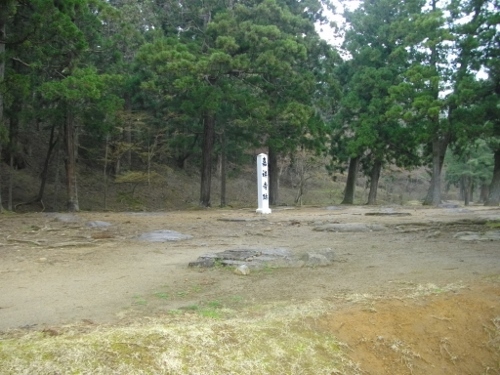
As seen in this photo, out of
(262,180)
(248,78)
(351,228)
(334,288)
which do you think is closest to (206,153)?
(248,78)

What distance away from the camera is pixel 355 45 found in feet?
73.5

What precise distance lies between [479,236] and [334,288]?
4490mm

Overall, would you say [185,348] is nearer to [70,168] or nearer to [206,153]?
[70,168]

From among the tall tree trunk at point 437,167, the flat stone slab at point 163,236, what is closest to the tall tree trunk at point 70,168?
the flat stone slab at point 163,236

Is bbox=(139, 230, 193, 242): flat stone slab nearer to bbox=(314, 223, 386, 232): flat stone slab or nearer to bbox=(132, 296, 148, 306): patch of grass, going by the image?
bbox=(314, 223, 386, 232): flat stone slab

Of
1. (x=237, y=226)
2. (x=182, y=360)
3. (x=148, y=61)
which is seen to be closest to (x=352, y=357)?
(x=182, y=360)

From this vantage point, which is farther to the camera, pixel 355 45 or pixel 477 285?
pixel 355 45

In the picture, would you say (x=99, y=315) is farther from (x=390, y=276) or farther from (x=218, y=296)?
(x=390, y=276)

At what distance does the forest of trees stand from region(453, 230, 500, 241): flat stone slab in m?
6.91

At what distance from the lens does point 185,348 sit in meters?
3.47

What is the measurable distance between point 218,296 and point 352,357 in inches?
61.1

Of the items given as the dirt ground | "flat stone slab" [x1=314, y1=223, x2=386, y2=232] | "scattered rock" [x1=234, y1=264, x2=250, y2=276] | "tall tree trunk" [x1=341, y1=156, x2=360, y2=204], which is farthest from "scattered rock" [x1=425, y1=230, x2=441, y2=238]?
"tall tree trunk" [x1=341, y1=156, x2=360, y2=204]

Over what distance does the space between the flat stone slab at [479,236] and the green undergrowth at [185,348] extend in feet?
17.5

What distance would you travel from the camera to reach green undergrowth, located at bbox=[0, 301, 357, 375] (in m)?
3.23
